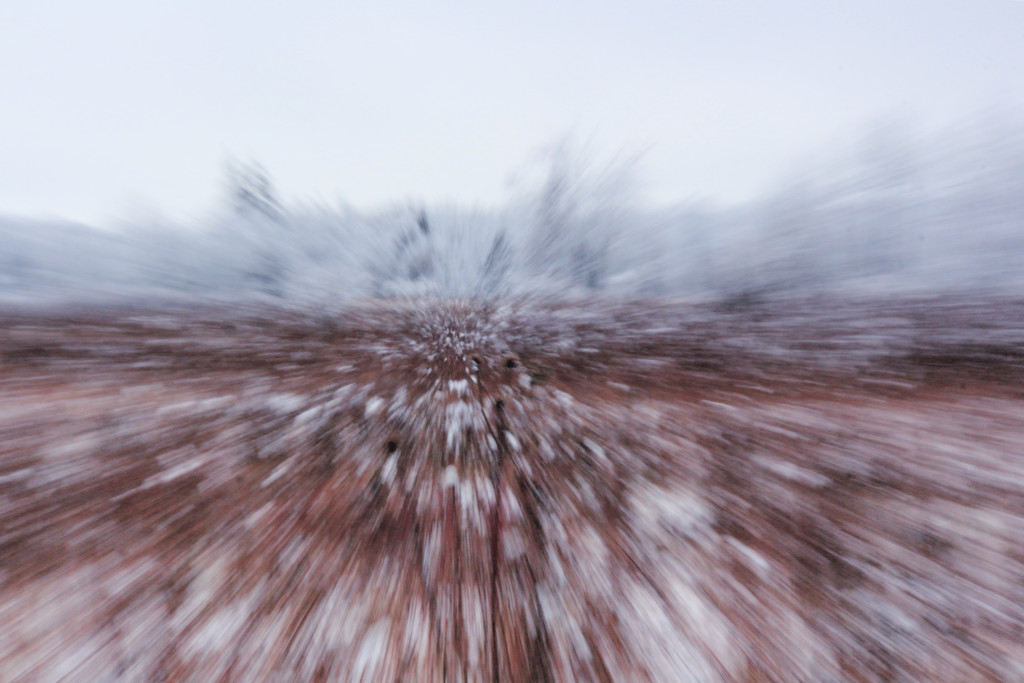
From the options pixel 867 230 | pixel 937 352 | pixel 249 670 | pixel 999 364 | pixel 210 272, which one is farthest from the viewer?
pixel 210 272

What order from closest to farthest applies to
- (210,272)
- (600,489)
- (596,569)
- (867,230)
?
(596,569), (600,489), (867,230), (210,272)

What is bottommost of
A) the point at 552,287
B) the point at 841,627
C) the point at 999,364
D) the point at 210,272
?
the point at 841,627

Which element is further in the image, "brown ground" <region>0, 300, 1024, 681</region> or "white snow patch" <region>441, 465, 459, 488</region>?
"white snow patch" <region>441, 465, 459, 488</region>

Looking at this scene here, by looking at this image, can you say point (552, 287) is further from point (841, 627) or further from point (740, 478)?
point (841, 627)

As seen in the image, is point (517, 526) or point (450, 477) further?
point (450, 477)

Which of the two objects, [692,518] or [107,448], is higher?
[107,448]

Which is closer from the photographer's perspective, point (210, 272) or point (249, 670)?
point (249, 670)

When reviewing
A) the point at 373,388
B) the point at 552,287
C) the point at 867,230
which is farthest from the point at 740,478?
the point at 552,287

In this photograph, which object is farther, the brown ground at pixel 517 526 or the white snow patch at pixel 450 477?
the white snow patch at pixel 450 477
